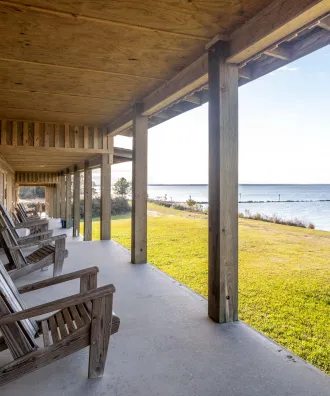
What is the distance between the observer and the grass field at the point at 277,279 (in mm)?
3494

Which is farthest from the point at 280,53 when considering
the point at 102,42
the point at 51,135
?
the point at 51,135

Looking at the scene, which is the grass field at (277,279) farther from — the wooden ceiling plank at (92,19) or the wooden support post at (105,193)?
the wooden ceiling plank at (92,19)

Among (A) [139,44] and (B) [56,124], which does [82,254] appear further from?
(A) [139,44]

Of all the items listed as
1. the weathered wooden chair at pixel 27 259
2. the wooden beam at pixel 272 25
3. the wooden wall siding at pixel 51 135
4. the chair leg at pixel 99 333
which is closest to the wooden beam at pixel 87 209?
the wooden wall siding at pixel 51 135

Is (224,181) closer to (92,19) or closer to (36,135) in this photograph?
(92,19)

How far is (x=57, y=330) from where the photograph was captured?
2.07 m

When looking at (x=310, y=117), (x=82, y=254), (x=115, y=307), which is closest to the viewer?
(x=115, y=307)

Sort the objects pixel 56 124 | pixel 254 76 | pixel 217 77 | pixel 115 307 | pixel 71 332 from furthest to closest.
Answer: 1. pixel 56 124
2. pixel 254 76
3. pixel 115 307
4. pixel 217 77
5. pixel 71 332

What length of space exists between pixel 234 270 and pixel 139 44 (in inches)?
91.2

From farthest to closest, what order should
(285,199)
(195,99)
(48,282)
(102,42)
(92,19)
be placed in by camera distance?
(285,199)
(195,99)
(102,42)
(92,19)
(48,282)

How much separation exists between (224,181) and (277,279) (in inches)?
151

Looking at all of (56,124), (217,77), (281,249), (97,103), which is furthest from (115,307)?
(281,249)

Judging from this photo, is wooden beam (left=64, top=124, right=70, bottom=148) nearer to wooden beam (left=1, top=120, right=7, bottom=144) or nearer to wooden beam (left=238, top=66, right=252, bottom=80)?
wooden beam (left=1, top=120, right=7, bottom=144)

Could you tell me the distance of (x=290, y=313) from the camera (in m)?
4.12
